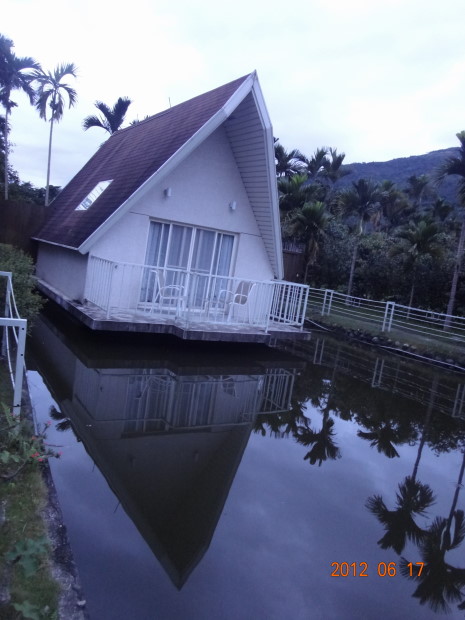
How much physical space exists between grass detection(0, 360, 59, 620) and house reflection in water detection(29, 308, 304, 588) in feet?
2.47

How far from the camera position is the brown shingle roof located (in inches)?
403

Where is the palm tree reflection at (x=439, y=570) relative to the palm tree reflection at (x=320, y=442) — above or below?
below

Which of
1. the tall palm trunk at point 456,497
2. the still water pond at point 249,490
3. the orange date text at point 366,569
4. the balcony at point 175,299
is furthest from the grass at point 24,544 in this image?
the balcony at point 175,299

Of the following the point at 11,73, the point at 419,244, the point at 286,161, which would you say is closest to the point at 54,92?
the point at 11,73

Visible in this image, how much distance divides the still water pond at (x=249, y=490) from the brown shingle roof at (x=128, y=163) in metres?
3.77

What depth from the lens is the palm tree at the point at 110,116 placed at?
89.6ft

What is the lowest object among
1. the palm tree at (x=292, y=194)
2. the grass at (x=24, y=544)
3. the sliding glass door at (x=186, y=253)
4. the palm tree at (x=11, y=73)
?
the grass at (x=24, y=544)

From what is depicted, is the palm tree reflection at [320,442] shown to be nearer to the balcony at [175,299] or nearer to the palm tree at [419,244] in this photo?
the balcony at [175,299]

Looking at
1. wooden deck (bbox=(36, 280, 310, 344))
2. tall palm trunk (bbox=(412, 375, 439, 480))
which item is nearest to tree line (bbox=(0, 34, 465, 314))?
tall palm trunk (bbox=(412, 375, 439, 480))

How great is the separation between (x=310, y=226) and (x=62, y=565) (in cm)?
1845

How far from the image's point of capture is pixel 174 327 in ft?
30.5

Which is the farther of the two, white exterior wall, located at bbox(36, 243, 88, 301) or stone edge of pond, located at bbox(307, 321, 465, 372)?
stone edge of pond, located at bbox(307, 321, 465, 372)

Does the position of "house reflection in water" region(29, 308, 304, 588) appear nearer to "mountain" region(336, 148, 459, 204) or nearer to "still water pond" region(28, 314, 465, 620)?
"still water pond" region(28, 314, 465, 620)

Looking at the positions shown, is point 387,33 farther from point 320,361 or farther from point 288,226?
point 288,226
